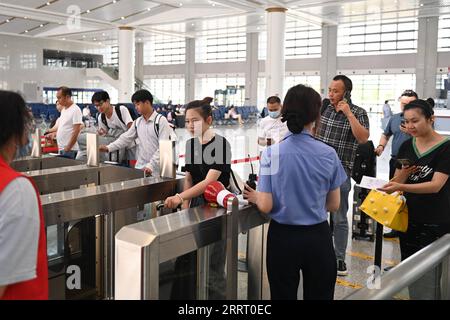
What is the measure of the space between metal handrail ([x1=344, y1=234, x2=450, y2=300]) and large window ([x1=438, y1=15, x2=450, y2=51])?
24408mm

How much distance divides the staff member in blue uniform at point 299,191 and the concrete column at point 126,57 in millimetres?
23187

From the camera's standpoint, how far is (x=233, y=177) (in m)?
2.88

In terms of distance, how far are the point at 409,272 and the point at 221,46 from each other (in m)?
31.7

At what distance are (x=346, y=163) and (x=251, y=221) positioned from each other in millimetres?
1621

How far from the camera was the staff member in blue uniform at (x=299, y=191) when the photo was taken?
2121 mm

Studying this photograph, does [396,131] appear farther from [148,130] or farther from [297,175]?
[297,175]

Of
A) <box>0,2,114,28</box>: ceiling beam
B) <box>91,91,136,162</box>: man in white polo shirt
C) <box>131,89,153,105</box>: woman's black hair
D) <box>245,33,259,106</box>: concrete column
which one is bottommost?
<box>91,91,136,162</box>: man in white polo shirt

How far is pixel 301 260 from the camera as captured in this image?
2.16 m

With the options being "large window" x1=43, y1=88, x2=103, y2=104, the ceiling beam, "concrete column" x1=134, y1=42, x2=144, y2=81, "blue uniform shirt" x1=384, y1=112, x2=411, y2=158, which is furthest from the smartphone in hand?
"concrete column" x1=134, y1=42, x2=144, y2=81

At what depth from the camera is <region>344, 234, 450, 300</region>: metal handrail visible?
1431mm

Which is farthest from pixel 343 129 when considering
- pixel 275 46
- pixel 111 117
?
pixel 275 46

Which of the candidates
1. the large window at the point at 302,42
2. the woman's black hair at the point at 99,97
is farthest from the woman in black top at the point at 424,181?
the large window at the point at 302,42

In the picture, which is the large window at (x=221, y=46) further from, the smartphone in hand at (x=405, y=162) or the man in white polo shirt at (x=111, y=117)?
the smartphone in hand at (x=405, y=162)

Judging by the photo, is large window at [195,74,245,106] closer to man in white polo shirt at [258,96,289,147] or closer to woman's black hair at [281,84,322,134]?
man in white polo shirt at [258,96,289,147]
